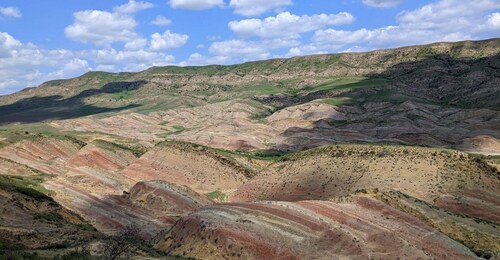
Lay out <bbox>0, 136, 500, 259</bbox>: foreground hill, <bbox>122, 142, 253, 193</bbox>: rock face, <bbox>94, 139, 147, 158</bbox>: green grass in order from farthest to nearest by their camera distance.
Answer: <bbox>94, 139, 147, 158</bbox>: green grass, <bbox>122, 142, 253, 193</bbox>: rock face, <bbox>0, 136, 500, 259</bbox>: foreground hill

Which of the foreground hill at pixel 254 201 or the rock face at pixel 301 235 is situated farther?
the foreground hill at pixel 254 201

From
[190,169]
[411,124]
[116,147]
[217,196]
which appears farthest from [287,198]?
[411,124]

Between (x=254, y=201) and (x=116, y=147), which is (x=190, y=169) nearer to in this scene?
(x=116, y=147)

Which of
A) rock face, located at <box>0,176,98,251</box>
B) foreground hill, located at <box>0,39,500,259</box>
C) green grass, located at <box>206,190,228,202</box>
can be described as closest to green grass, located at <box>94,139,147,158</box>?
foreground hill, located at <box>0,39,500,259</box>

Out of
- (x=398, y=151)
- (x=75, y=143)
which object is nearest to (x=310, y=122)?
(x=75, y=143)

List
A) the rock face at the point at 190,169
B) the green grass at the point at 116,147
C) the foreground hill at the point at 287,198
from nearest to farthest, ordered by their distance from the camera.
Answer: the foreground hill at the point at 287,198 → the rock face at the point at 190,169 → the green grass at the point at 116,147

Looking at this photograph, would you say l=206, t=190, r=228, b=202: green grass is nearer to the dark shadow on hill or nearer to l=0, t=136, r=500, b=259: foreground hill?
l=0, t=136, r=500, b=259: foreground hill

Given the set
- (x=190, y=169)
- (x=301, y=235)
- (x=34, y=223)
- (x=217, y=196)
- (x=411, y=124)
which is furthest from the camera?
(x=411, y=124)

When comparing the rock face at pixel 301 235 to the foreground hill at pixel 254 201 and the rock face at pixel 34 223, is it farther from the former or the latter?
the rock face at pixel 34 223

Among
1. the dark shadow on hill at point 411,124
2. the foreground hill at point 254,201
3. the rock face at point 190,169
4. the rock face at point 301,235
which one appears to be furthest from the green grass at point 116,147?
the rock face at point 301,235

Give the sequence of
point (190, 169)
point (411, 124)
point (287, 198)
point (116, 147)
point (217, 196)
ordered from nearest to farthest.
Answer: point (287, 198) → point (217, 196) → point (190, 169) → point (116, 147) → point (411, 124)

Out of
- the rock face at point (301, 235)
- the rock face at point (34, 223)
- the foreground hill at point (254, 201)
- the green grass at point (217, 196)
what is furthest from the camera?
the green grass at point (217, 196)

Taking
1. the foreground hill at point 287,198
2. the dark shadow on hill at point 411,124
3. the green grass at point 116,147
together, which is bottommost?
the dark shadow on hill at point 411,124

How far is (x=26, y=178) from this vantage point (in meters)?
76.1
